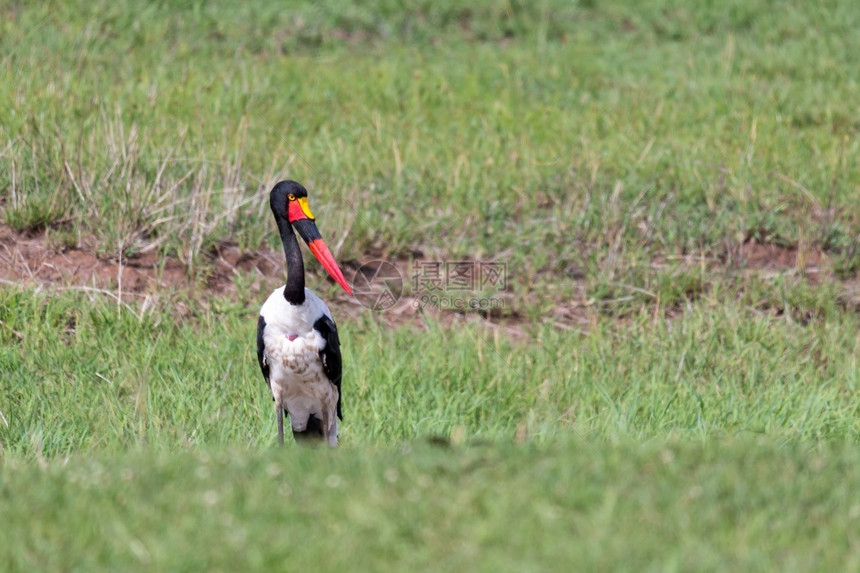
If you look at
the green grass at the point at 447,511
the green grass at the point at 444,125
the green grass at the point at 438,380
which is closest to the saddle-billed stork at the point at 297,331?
the green grass at the point at 438,380

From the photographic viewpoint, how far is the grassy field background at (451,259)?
3533 millimetres

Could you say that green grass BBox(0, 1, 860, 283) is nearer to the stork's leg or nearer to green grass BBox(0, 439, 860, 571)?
the stork's leg

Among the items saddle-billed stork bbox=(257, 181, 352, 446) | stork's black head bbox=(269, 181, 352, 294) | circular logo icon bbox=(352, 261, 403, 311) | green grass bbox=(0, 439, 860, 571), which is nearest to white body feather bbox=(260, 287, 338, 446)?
saddle-billed stork bbox=(257, 181, 352, 446)

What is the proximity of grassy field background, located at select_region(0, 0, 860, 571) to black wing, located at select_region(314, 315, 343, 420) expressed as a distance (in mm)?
339

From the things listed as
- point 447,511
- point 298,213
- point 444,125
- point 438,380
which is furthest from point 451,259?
point 447,511

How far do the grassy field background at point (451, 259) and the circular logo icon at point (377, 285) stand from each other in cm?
13

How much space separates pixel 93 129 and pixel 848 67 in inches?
299

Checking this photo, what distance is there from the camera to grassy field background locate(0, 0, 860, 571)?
11.6 feet

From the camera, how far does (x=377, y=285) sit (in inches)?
312

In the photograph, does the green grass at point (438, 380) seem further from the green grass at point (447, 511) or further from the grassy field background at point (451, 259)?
the green grass at point (447, 511)

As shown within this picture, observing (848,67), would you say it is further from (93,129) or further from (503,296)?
(93,129)

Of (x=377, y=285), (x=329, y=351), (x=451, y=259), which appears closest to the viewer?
(x=329, y=351)

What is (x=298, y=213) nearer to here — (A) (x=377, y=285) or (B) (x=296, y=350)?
(B) (x=296, y=350)

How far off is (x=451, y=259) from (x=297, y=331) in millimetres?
2843
